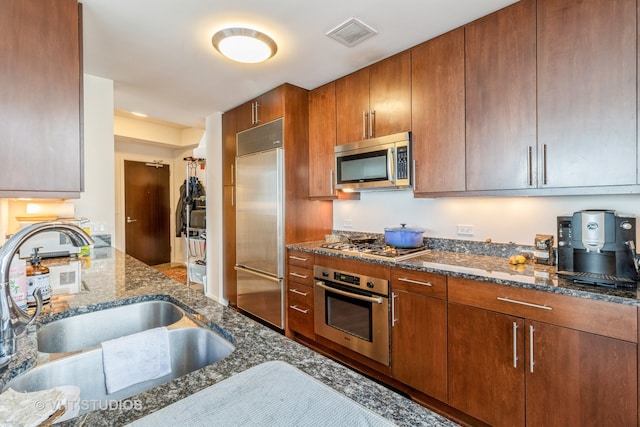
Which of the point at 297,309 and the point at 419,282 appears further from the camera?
the point at 297,309

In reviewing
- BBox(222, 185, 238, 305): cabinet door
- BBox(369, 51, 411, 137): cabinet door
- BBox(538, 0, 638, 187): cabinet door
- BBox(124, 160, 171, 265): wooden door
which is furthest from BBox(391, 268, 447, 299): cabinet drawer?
BBox(124, 160, 171, 265): wooden door

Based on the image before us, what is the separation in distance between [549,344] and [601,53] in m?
1.44

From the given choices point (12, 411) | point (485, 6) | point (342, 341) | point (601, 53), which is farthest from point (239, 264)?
point (601, 53)

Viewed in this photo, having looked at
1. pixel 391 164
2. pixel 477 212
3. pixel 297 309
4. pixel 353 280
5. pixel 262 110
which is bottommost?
pixel 297 309

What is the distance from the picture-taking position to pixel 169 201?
241 inches

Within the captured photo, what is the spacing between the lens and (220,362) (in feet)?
2.49

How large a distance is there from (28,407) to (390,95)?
8.07ft

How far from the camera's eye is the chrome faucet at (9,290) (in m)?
0.80

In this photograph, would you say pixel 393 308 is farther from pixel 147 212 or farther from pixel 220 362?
pixel 147 212

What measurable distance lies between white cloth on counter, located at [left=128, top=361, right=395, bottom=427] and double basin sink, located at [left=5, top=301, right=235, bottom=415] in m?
0.27

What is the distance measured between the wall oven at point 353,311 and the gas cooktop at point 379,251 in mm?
161

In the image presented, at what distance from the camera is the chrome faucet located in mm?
800

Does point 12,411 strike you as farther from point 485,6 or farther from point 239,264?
point 239,264

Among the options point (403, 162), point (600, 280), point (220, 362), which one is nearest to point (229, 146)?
point (403, 162)
